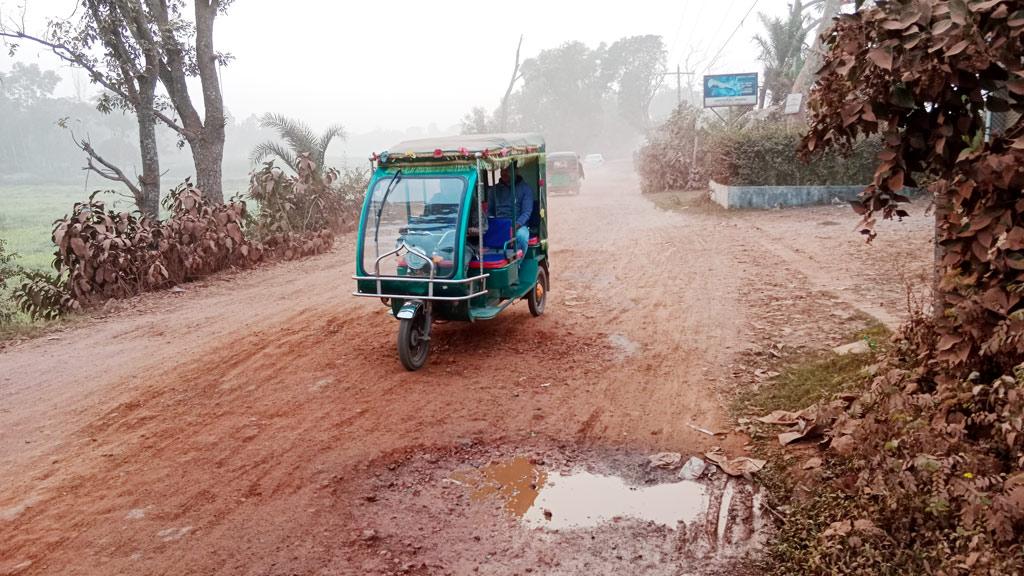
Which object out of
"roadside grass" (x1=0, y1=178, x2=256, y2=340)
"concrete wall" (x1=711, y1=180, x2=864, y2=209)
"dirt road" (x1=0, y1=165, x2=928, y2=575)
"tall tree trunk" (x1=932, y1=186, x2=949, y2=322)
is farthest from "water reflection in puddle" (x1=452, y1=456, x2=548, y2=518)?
"concrete wall" (x1=711, y1=180, x2=864, y2=209)

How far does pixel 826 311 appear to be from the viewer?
8.09 metres

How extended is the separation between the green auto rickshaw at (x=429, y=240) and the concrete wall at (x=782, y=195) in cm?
1198

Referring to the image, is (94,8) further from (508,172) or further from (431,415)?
(431,415)

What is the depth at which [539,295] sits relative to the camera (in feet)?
28.1

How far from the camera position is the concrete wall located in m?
17.6

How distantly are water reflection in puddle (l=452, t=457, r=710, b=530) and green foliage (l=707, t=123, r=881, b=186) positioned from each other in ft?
49.2

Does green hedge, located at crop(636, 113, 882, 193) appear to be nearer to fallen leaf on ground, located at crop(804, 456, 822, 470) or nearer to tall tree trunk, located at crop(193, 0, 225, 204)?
tall tree trunk, located at crop(193, 0, 225, 204)

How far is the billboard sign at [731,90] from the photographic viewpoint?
2379 centimetres

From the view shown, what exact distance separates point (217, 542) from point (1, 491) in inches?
69.5

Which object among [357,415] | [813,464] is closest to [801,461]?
[813,464]

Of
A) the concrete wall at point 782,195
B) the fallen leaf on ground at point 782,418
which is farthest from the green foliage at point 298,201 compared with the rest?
the fallen leaf on ground at point 782,418

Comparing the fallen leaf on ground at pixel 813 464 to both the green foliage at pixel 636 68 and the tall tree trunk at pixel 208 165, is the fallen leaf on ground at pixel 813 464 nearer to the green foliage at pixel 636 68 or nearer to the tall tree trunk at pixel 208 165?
the tall tree trunk at pixel 208 165

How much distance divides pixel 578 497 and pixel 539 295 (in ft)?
13.7

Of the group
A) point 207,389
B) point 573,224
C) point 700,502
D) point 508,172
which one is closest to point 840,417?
point 700,502
